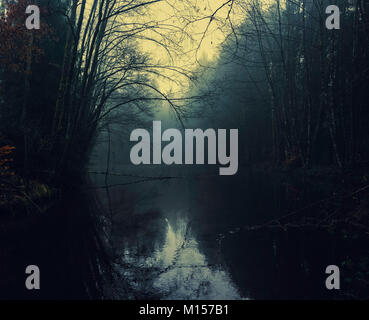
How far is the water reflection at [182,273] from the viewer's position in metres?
3.56

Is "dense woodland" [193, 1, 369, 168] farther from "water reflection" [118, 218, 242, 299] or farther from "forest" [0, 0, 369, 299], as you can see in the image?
"water reflection" [118, 218, 242, 299]

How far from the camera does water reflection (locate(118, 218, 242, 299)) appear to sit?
3.56 metres

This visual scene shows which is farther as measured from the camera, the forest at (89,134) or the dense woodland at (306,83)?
the dense woodland at (306,83)

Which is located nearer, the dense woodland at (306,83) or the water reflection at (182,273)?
the water reflection at (182,273)

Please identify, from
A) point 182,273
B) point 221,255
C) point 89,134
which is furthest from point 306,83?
point 182,273

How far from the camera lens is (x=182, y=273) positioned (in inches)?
165

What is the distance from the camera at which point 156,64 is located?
415 inches

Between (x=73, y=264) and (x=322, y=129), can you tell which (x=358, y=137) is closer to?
(x=322, y=129)

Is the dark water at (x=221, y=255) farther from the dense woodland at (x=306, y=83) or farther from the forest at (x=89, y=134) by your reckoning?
the dense woodland at (x=306, y=83)

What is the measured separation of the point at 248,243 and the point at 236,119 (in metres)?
32.3

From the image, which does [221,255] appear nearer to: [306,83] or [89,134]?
[89,134]

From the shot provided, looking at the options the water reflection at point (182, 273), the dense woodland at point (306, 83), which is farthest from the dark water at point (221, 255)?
the dense woodland at point (306, 83)

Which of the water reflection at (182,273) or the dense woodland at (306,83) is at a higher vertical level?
the dense woodland at (306,83)

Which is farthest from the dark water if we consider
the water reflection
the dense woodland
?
the dense woodland
